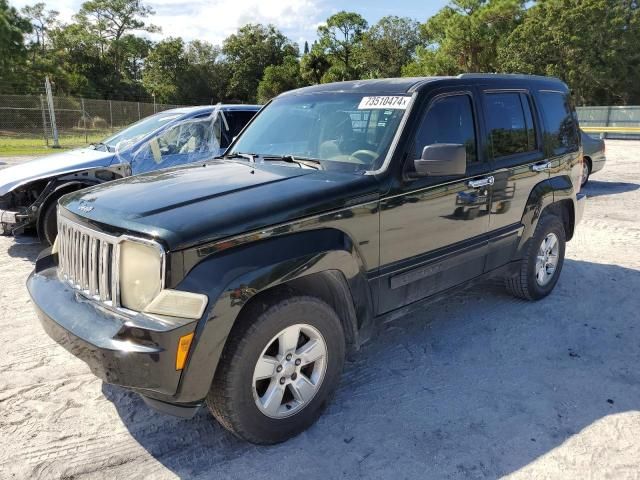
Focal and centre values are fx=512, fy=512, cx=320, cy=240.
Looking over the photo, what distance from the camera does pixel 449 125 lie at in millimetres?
3793

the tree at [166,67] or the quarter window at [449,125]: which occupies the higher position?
the tree at [166,67]

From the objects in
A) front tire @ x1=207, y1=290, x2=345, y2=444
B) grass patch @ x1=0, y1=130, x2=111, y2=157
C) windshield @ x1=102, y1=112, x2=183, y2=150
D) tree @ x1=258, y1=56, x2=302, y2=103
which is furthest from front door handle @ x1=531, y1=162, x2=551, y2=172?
tree @ x1=258, y1=56, x2=302, y2=103

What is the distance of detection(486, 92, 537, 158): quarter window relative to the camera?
13.6ft

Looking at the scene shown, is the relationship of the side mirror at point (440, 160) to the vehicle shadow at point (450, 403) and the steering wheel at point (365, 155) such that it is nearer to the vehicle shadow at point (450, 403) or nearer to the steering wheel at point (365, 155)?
the steering wheel at point (365, 155)

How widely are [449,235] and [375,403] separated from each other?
132 cm

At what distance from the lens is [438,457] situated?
9.25 ft

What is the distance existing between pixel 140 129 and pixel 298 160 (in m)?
4.79

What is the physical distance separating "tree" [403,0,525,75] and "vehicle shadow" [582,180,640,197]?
30401 millimetres

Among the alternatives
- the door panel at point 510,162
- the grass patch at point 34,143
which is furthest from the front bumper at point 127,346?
the grass patch at point 34,143

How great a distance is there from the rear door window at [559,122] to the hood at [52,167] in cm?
524

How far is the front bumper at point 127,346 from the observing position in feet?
→ 7.75

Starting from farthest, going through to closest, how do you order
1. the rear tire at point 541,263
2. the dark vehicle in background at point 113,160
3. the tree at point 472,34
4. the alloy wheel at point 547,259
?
the tree at point 472,34 < the dark vehicle in background at point 113,160 < the alloy wheel at point 547,259 < the rear tire at point 541,263

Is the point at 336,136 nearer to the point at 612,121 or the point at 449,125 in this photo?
the point at 449,125

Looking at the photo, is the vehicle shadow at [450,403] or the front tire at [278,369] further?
the vehicle shadow at [450,403]
